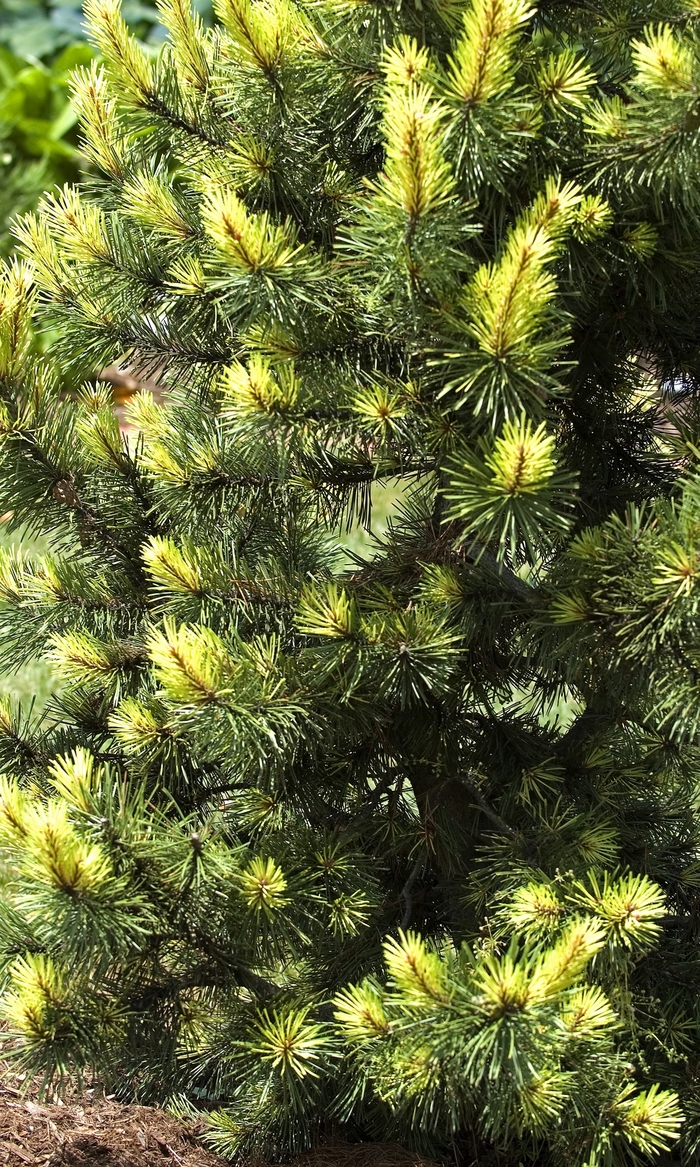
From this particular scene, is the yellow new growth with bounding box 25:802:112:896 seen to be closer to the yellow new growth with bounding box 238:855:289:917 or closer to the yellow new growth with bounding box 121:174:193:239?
the yellow new growth with bounding box 238:855:289:917

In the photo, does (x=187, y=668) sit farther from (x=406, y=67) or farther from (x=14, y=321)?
(x=406, y=67)

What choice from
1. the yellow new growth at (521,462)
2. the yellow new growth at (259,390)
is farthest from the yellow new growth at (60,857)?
the yellow new growth at (521,462)

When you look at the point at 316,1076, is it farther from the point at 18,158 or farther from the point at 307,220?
the point at 18,158

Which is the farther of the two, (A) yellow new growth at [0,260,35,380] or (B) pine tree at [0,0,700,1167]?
(A) yellow new growth at [0,260,35,380]

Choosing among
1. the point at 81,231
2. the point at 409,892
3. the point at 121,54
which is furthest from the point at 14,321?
the point at 409,892

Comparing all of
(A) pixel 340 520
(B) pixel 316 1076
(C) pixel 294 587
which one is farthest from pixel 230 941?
(A) pixel 340 520

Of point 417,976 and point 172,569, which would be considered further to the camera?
point 172,569

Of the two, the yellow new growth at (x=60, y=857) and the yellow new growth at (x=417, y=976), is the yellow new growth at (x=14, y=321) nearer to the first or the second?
the yellow new growth at (x=60, y=857)

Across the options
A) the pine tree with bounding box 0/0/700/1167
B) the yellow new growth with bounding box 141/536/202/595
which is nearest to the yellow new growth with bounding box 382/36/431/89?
the pine tree with bounding box 0/0/700/1167
